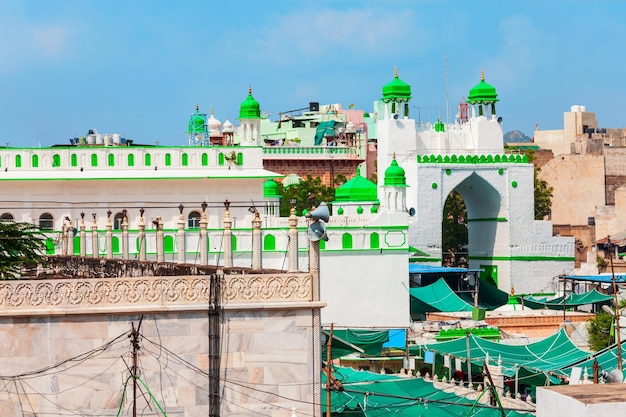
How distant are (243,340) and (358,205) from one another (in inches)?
1115

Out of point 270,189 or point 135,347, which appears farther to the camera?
point 270,189

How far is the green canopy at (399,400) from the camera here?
85.1 feet

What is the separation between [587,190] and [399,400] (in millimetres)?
56851

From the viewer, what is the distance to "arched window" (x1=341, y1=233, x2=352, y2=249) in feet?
138

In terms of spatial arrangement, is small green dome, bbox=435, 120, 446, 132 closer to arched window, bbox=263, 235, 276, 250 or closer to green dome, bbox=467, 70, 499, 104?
green dome, bbox=467, 70, 499, 104

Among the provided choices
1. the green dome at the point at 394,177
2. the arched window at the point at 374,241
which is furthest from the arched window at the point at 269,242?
the green dome at the point at 394,177

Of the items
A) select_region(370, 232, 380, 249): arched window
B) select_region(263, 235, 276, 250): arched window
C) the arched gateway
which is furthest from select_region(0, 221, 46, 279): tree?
the arched gateway

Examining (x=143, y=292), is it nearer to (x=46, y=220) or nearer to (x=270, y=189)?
(x=46, y=220)

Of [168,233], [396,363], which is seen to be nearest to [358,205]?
[168,233]

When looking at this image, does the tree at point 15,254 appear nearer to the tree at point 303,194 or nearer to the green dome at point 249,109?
the green dome at point 249,109

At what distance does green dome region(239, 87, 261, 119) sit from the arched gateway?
4965 millimetres

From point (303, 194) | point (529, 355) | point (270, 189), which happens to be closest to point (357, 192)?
point (270, 189)

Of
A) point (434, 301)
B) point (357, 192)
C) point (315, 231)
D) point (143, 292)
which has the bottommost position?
point (434, 301)

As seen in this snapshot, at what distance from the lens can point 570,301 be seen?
47.8 metres
